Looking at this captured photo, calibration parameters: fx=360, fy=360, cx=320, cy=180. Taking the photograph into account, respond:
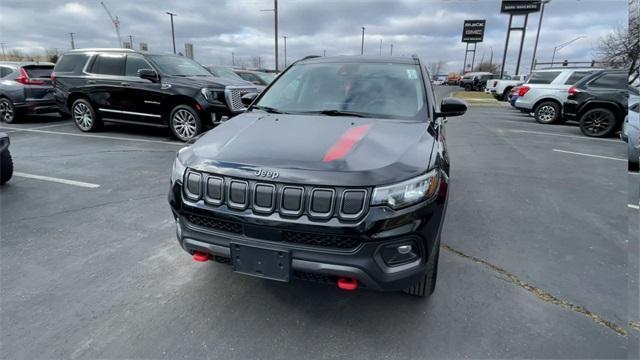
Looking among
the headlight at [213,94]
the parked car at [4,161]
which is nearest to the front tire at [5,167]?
the parked car at [4,161]

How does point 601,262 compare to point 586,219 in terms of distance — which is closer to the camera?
point 601,262

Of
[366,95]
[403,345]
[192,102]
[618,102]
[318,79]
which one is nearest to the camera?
[403,345]

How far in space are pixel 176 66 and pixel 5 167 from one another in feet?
13.3

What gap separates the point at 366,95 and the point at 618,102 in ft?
31.1

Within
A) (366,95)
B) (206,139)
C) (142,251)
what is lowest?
(142,251)

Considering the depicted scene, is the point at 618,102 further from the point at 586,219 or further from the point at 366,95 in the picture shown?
the point at 366,95

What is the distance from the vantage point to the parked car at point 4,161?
4.54m

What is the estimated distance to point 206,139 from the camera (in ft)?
8.30

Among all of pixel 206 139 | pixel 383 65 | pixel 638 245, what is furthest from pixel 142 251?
pixel 638 245

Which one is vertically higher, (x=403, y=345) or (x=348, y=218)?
(x=348, y=218)

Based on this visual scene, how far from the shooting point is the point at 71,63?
8.29 metres

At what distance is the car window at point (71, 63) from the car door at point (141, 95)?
1.32m

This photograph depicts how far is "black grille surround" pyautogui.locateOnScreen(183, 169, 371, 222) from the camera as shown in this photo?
1897mm

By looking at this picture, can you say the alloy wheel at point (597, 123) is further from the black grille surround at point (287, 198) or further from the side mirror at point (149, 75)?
the side mirror at point (149, 75)
